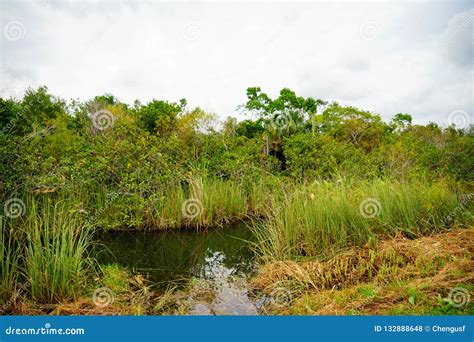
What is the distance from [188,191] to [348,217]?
13.3 feet

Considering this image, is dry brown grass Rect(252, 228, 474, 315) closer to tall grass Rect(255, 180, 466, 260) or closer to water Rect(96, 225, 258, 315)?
tall grass Rect(255, 180, 466, 260)

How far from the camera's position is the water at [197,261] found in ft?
12.2

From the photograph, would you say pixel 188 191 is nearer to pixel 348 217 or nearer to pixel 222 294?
pixel 222 294

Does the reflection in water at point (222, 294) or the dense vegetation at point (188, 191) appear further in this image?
the dense vegetation at point (188, 191)

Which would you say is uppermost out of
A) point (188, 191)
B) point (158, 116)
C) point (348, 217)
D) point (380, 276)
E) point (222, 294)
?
point (158, 116)

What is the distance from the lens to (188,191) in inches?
293

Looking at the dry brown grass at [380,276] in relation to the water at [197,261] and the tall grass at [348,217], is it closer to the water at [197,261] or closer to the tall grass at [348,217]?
the tall grass at [348,217]

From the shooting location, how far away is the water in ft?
12.2

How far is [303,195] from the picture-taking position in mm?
5168

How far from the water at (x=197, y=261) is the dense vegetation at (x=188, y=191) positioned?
1.39 feet

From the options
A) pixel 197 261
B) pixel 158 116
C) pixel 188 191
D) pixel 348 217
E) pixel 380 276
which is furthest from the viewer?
pixel 158 116

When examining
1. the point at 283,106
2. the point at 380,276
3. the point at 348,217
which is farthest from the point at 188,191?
the point at 283,106

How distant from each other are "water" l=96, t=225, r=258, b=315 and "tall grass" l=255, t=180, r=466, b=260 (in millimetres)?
711

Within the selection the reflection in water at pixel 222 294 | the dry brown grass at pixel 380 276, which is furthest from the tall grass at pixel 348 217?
the reflection in water at pixel 222 294
